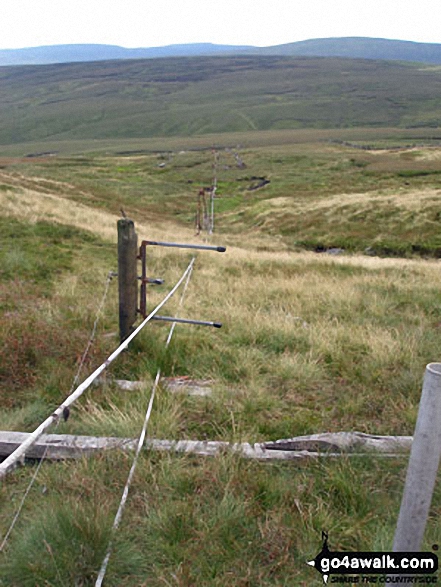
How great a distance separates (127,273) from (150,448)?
282 cm

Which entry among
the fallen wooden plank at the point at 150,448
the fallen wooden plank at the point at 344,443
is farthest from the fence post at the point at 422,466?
the fallen wooden plank at the point at 344,443

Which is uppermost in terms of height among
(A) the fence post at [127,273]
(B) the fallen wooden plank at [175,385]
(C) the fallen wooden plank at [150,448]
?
(A) the fence post at [127,273]

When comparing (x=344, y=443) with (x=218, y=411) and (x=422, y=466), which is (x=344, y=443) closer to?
(x=218, y=411)

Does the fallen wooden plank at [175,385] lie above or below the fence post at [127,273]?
below

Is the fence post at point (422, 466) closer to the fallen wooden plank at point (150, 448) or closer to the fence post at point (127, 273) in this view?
the fallen wooden plank at point (150, 448)

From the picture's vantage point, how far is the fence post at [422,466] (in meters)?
2.36

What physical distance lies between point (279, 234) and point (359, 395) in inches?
1291

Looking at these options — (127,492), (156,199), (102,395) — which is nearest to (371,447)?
(127,492)

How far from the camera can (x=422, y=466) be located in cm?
251

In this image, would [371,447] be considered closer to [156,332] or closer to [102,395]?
[102,395]

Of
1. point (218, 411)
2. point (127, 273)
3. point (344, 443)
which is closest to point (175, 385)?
point (218, 411)

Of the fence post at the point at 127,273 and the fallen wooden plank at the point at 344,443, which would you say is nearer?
the fallen wooden plank at the point at 344,443

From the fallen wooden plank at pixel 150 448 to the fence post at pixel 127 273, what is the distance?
7.86 ft

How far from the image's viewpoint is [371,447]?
4.23 m
